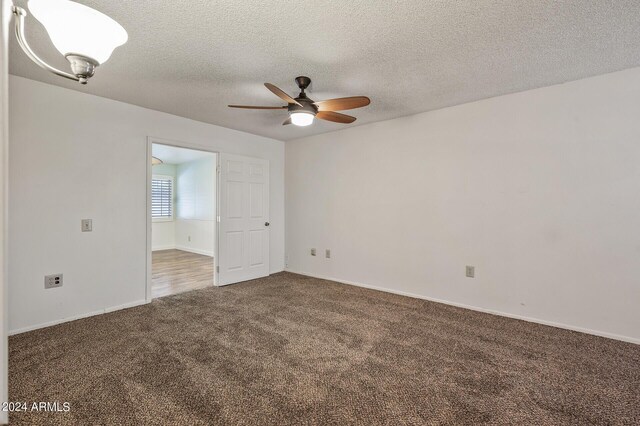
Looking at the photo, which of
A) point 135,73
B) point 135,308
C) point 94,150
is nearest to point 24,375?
point 135,308

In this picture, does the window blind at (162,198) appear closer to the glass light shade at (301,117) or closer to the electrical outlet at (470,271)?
the glass light shade at (301,117)

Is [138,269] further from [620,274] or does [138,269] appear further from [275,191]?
[620,274]

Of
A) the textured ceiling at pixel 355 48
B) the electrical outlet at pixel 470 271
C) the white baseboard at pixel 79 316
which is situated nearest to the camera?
the textured ceiling at pixel 355 48

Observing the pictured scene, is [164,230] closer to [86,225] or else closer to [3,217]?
[86,225]

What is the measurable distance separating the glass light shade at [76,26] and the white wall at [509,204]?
3.35 meters

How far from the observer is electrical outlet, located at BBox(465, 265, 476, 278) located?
3.41 meters

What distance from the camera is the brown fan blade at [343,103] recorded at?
2438mm

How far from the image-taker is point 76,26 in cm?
127

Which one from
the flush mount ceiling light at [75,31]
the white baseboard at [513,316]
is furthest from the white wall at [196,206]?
the flush mount ceiling light at [75,31]

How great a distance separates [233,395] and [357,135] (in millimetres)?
3617

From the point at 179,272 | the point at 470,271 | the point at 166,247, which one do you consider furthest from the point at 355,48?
the point at 166,247

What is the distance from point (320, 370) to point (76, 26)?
94.2 inches

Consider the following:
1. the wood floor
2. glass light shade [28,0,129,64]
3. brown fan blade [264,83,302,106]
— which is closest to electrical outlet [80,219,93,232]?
the wood floor

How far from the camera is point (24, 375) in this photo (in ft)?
6.64
